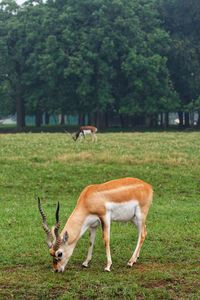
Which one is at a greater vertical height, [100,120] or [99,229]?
[100,120]

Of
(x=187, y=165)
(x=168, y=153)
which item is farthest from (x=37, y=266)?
(x=168, y=153)

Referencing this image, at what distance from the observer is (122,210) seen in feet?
30.2

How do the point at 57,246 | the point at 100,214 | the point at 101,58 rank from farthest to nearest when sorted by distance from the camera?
the point at 101,58 → the point at 100,214 → the point at 57,246

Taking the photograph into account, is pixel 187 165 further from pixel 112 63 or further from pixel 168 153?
pixel 112 63

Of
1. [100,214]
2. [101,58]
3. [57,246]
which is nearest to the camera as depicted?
[57,246]

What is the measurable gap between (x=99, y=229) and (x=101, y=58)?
40.1 m

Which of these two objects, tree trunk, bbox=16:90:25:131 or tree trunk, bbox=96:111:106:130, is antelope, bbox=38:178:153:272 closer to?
tree trunk, bbox=96:111:106:130

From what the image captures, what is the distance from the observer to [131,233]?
38.4ft

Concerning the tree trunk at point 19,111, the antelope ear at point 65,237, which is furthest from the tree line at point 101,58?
the antelope ear at point 65,237

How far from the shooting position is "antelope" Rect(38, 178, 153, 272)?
8.59 meters

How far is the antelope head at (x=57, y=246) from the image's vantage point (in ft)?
27.8

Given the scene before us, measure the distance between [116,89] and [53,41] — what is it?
7.10 m

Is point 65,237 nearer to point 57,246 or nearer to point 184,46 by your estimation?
point 57,246

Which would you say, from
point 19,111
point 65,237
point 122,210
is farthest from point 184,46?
point 65,237
